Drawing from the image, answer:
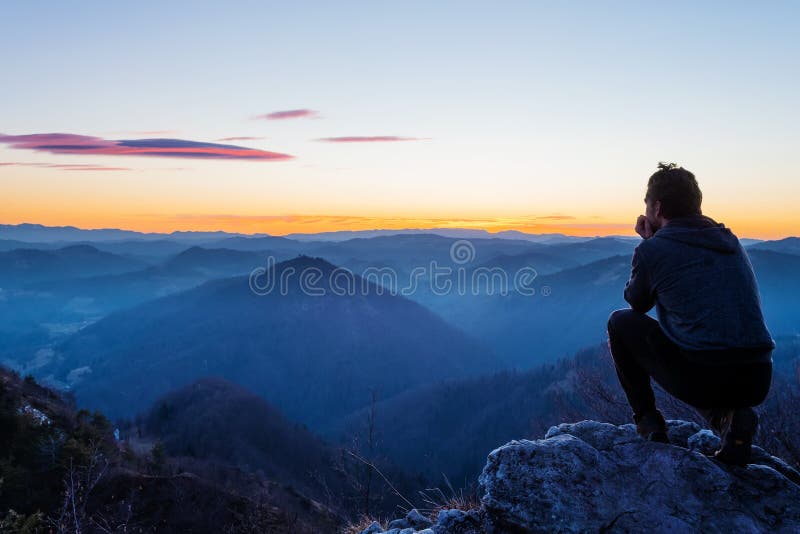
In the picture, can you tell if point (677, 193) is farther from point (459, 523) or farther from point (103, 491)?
point (103, 491)

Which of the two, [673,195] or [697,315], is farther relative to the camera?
[673,195]

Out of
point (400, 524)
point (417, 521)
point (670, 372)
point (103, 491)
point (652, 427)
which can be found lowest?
point (103, 491)

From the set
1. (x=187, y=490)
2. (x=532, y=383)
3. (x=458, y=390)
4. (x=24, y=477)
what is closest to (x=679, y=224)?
(x=187, y=490)

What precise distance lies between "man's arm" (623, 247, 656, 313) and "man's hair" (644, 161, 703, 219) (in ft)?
1.66

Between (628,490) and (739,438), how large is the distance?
103cm

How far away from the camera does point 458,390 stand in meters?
167

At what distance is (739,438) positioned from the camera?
4410 millimetres

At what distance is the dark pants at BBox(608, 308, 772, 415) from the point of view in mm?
3998

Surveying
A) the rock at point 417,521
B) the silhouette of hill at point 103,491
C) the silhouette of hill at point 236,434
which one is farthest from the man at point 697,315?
the silhouette of hill at point 236,434

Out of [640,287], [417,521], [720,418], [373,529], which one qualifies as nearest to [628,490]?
[720,418]

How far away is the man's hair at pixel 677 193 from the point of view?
4344 mm

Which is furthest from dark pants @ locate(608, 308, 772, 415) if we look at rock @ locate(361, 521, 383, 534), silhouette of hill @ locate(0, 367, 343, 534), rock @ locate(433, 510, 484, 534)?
silhouette of hill @ locate(0, 367, 343, 534)

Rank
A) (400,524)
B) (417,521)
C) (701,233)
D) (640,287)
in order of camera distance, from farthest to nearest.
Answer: (400,524) → (417,521) → (640,287) → (701,233)

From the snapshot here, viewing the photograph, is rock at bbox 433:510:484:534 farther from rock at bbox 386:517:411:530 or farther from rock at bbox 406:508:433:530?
rock at bbox 386:517:411:530
